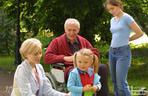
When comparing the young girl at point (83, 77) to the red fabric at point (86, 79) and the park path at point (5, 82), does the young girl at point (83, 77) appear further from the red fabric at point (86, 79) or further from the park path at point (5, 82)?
the park path at point (5, 82)

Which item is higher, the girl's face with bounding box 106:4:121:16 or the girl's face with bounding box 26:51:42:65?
the girl's face with bounding box 106:4:121:16

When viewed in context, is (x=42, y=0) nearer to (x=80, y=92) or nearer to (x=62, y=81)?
→ (x=62, y=81)

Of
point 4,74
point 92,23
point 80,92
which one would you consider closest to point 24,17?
point 4,74

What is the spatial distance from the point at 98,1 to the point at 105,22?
1.57 m

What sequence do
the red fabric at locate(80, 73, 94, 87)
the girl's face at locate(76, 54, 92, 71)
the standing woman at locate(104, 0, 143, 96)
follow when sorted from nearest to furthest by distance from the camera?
the girl's face at locate(76, 54, 92, 71)
the red fabric at locate(80, 73, 94, 87)
the standing woman at locate(104, 0, 143, 96)

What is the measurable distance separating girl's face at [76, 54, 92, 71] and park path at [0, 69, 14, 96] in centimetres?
421

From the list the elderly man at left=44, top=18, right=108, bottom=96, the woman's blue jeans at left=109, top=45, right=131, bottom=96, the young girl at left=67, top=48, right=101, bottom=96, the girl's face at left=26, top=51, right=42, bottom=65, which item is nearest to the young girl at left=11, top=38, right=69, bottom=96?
the girl's face at left=26, top=51, right=42, bottom=65

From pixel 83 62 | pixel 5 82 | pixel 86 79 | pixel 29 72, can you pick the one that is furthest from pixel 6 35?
pixel 29 72

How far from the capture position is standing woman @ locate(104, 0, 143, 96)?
700cm

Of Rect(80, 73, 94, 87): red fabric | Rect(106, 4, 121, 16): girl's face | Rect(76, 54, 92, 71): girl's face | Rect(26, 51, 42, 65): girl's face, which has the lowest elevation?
Rect(80, 73, 94, 87): red fabric

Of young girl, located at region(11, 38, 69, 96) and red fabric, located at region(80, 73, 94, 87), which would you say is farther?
red fabric, located at region(80, 73, 94, 87)

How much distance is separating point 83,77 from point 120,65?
1.71m

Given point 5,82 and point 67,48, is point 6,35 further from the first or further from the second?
point 67,48

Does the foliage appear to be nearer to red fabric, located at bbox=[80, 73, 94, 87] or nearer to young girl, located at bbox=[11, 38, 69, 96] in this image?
red fabric, located at bbox=[80, 73, 94, 87]
